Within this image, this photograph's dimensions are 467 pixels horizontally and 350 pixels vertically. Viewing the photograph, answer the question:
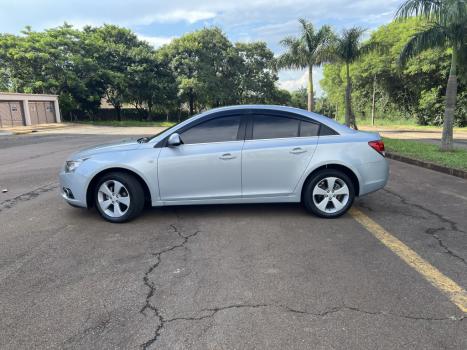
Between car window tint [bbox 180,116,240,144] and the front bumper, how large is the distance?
5.02ft

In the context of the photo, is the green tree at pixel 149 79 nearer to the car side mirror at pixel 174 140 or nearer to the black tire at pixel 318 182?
the car side mirror at pixel 174 140

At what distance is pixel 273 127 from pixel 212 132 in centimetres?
87

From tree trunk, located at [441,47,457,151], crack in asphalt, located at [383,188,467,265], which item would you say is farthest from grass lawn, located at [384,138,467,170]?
crack in asphalt, located at [383,188,467,265]

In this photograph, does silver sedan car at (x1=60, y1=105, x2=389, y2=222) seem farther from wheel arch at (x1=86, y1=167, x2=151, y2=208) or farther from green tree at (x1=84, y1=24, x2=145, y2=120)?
green tree at (x1=84, y1=24, x2=145, y2=120)

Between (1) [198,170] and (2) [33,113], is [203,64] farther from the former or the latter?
(1) [198,170]

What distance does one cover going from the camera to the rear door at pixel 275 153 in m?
5.18

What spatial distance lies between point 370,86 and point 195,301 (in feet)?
138

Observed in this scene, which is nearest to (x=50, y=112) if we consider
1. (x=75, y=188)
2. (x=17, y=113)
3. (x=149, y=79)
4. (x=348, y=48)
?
(x=17, y=113)

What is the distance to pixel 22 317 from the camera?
2963 mm

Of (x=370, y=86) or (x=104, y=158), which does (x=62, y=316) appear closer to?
(x=104, y=158)

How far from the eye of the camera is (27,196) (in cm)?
695

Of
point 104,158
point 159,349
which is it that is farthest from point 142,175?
point 159,349

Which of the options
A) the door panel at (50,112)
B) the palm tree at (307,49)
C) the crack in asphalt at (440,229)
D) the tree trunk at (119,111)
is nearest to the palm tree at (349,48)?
the palm tree at (307,49)

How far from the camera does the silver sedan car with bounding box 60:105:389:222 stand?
512 centimetres
